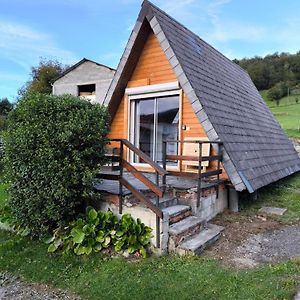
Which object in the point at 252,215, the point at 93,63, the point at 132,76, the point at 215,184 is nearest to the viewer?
the point at 215,184

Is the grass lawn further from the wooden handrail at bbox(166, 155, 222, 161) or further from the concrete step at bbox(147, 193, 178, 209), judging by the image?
the wooden handrail at bbox(166, 155, 222, 161)

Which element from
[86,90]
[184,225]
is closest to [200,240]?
[184,225]

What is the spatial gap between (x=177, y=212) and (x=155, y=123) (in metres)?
3.87

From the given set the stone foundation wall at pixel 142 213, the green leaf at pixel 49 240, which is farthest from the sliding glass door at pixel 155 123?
the green leaf at pixel 49 240

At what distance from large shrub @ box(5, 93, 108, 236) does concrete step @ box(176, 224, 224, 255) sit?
1.83 m

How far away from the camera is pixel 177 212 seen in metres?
5.63

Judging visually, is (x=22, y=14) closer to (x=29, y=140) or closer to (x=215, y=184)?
(x=29, y=140)

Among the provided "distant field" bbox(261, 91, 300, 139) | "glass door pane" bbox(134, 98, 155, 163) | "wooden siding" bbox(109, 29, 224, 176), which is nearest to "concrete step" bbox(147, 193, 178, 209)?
"wooden siding" bbox(109, 29, 224, 176)

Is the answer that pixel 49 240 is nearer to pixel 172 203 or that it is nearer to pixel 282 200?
pixel 172 203

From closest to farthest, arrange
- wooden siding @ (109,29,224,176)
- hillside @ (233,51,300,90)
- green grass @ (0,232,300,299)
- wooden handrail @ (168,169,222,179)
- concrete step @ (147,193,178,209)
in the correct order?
1. green grass @ (0,232,300,299)
2. concrete step @ (147,193,178,209)
3. wooden handrail @ (168,169,222,179)
4. wooden siding @ (109,29,224,176)
5. hillside @ (233,51,300,90)

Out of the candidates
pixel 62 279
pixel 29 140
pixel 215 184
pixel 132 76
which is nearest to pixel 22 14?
pixel 132 76

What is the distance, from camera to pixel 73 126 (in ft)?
16.7

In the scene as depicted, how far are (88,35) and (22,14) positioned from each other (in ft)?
12.2

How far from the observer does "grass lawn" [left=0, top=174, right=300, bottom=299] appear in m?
3.86
